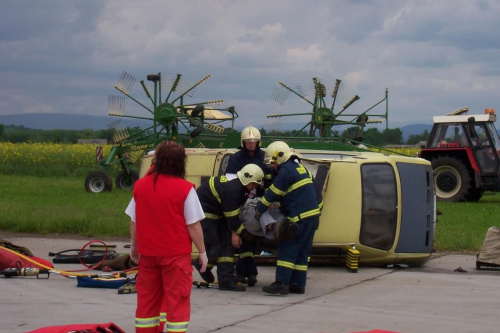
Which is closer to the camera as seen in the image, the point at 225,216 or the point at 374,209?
the point at 225,216

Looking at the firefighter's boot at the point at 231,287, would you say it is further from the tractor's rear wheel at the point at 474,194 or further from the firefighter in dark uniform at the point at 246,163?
the tractor's rear wheel at the point at 474,194

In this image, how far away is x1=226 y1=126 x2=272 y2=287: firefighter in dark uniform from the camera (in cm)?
1025

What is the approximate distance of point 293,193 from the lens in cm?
974

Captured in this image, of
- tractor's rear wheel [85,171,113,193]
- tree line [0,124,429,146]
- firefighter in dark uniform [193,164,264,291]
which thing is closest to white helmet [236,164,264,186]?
firefighter in dark uniform [193,164,264,291]

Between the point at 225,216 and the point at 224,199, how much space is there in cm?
25

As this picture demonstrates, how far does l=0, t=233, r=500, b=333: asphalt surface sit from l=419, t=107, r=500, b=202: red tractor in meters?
13.1

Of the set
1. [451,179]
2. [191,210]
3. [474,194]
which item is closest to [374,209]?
[191,210]

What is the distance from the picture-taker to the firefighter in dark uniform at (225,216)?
9602 millimetres

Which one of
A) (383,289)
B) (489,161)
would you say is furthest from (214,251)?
(489,161)

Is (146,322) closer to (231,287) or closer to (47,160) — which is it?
(231,287)

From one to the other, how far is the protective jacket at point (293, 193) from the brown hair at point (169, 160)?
2.86 meters

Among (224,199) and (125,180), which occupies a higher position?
(224,199)

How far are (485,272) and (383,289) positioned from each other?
216 cm

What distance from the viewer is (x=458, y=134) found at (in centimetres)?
2488
